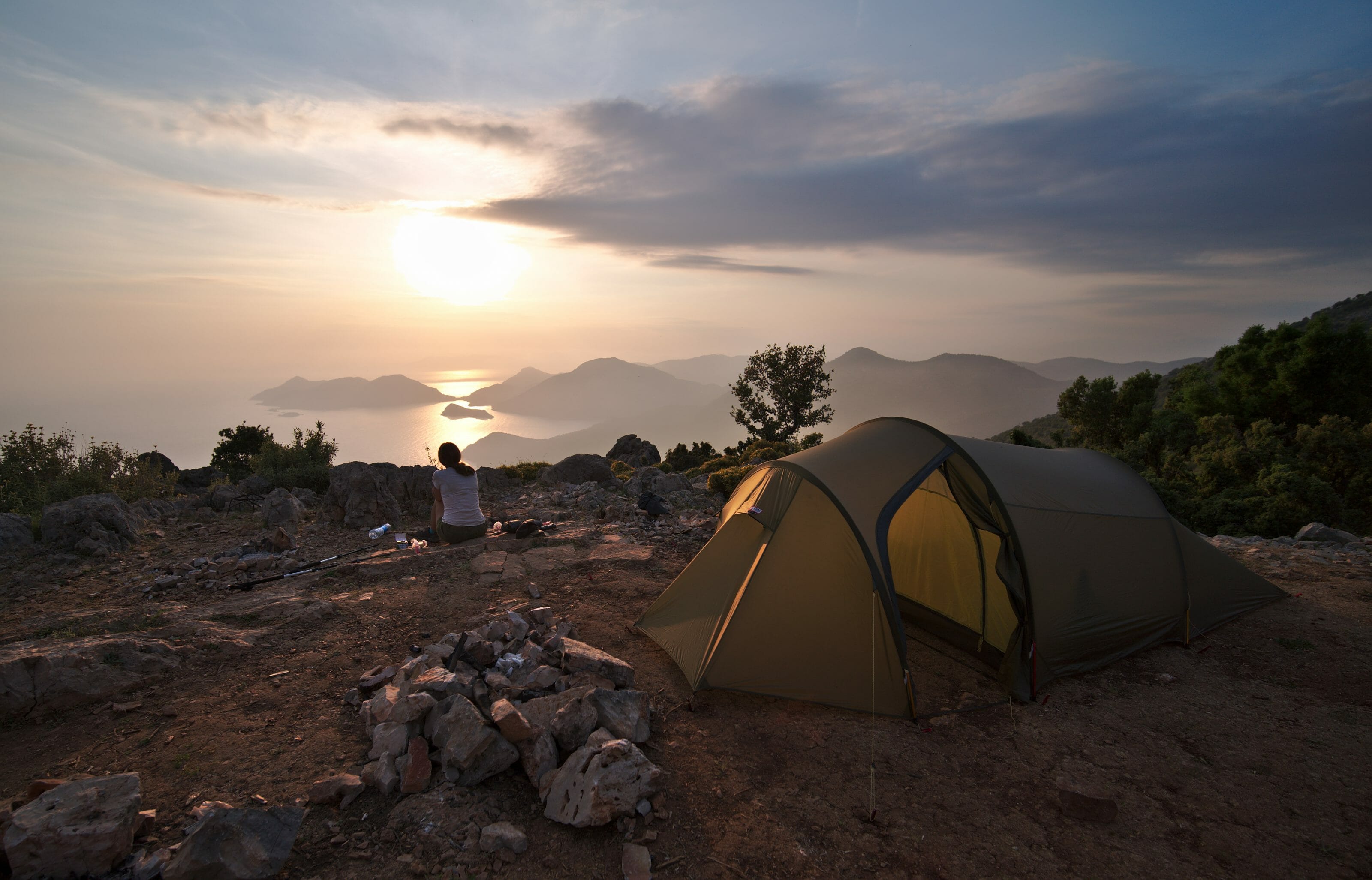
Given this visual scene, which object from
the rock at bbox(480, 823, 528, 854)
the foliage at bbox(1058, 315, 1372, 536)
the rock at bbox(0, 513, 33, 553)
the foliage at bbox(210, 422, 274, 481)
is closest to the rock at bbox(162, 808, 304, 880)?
the rock at bbox(480, 823, 528, 854)

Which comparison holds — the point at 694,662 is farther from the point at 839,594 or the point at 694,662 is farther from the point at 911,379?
the point at 911,379

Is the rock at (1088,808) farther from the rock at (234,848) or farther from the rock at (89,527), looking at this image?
the rock at (89,527)

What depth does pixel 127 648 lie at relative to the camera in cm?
521

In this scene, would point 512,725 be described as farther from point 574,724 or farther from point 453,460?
point 453,460

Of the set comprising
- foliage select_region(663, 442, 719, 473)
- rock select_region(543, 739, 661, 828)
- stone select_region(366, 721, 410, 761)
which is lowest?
foliage select_region(663, 442, 719, 473)

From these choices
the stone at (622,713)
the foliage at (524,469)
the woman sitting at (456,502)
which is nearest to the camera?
the stone at (622,713)

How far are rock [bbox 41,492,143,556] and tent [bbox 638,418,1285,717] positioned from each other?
8847mm

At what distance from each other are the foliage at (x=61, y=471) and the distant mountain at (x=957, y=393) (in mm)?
144306

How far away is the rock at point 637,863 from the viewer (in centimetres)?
347

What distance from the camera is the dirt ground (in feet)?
12.0

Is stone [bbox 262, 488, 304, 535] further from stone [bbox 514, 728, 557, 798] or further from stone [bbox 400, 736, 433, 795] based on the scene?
stone [bbox 514, 728, 557, 798]

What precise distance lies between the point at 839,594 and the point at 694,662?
58.6 inches

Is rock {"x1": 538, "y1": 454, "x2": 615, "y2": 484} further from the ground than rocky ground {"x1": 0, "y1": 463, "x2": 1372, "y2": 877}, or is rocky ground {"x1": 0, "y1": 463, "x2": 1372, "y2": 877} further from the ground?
rock {"x1": 538, "y1": 454, "x2": 615, "y2": 484}

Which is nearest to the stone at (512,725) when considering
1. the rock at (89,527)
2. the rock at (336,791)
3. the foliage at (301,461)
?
the rock at (336,791)
